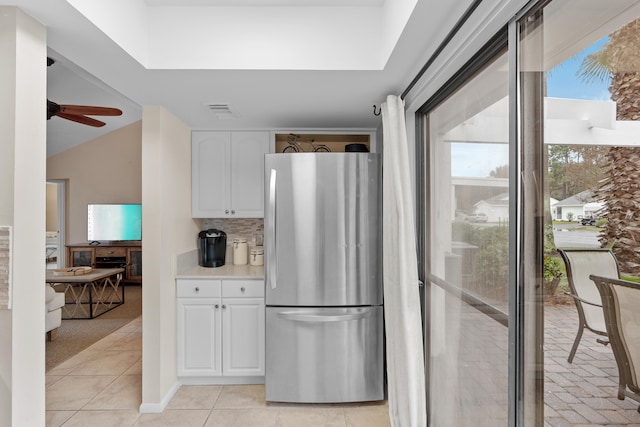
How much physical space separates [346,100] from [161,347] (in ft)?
6.94

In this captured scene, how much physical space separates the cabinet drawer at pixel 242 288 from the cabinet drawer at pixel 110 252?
4816 millimetres

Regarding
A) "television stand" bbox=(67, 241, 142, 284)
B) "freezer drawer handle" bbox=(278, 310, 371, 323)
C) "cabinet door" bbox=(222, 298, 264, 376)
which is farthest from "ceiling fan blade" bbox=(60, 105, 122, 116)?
"television stand" bbox=(67, 241, 142, 284)

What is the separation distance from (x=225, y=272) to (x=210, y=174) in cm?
87

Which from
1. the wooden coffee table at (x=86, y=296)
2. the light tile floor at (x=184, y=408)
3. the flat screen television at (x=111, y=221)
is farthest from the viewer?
the flat screen television at (x=111, y=221)

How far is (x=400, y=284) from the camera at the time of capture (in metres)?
2.10

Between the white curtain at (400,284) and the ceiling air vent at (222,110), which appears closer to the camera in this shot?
the white curtain at (400,284)

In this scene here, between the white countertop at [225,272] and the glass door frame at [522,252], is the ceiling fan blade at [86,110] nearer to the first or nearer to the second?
the white countertop at [225,272]

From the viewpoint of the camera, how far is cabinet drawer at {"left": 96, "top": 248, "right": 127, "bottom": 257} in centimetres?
678

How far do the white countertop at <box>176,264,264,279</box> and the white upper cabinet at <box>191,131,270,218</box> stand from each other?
0.45 m

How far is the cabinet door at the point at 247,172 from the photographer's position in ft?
10.6

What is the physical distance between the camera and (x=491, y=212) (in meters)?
1.48

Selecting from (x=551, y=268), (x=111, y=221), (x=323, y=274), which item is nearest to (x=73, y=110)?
(x=323, y=274)

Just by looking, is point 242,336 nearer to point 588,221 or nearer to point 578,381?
point 578,381

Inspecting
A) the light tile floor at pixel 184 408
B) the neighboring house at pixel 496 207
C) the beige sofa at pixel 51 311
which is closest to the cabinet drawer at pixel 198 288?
the light tile floor at pixel 184 408
